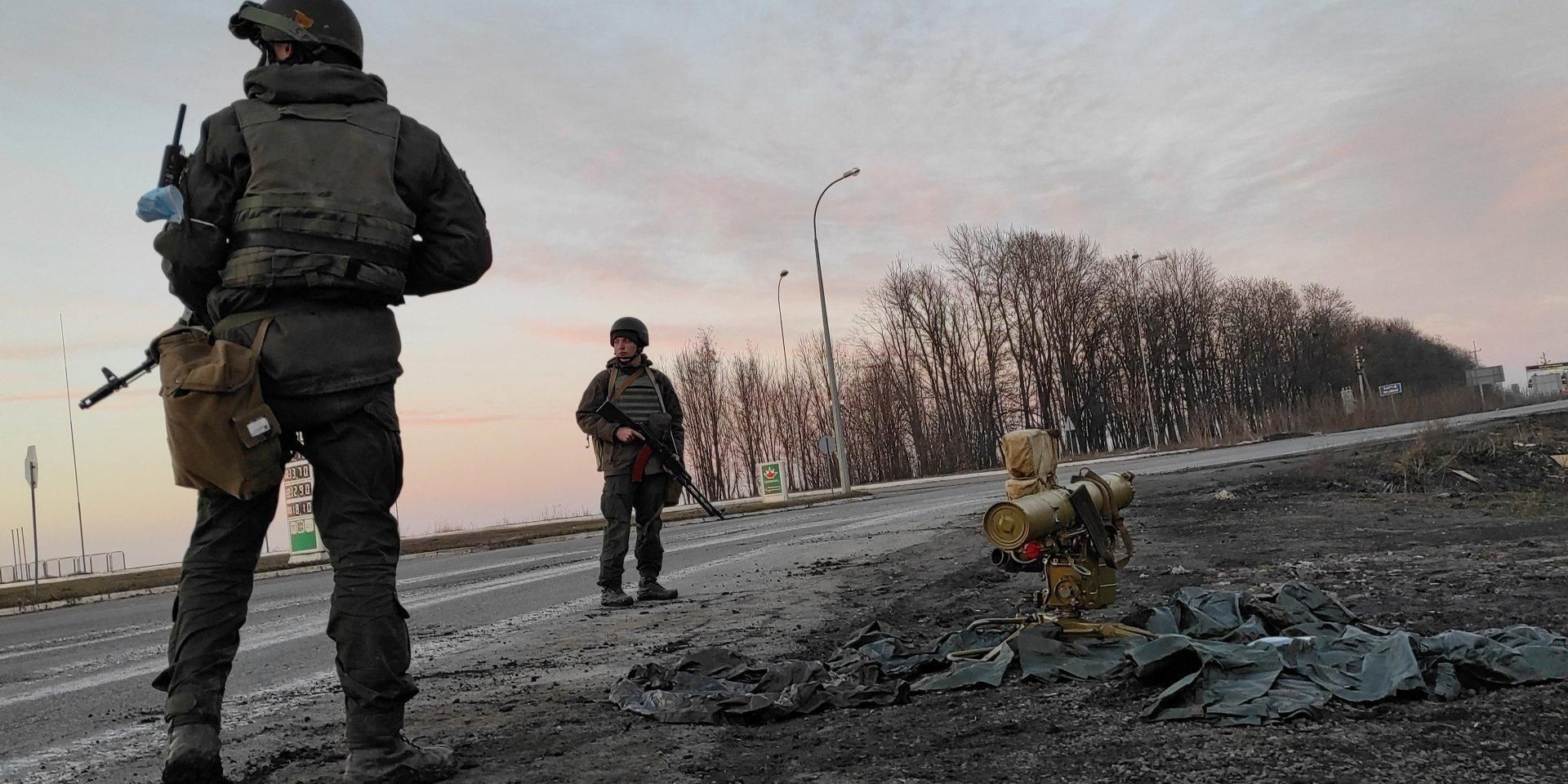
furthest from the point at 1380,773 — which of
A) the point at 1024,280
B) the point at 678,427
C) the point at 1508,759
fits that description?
the point at 1024,280

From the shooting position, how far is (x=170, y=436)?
2.61 metres

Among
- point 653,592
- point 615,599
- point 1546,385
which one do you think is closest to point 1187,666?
point 615,599

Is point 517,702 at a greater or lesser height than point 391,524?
lesser

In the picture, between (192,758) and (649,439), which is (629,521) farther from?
(192,758)

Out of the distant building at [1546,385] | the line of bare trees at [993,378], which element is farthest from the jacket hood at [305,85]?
the distant building at [1546,385]

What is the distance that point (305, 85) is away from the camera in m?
2.82

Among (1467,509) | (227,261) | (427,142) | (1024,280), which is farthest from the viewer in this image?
(1024,280)

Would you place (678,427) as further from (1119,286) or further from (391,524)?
(1119,286)

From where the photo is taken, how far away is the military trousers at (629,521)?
697 centimetres

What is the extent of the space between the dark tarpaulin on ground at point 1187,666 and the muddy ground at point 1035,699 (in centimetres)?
7

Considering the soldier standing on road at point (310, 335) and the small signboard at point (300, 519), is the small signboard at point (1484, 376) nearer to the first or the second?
the small signboard at point (300, 519)

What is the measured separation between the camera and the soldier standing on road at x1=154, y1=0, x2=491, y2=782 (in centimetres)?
267

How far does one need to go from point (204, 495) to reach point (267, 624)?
5170mm

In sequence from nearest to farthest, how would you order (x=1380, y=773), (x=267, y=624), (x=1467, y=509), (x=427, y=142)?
(x=1380, y=773), (x=427, y=142), (x=267, y=624), (x=1467, y=509)
